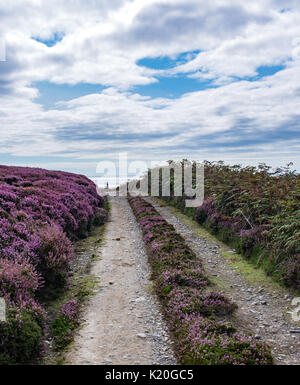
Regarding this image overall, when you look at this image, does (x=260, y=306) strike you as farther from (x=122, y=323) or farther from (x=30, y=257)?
(x=30, y=257)

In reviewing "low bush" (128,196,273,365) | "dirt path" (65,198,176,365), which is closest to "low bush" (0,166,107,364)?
"dirt path" (65,198,176,365)

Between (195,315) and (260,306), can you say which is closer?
(195,315)

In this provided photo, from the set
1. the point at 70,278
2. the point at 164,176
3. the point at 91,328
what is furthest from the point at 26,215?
the point at 164,176

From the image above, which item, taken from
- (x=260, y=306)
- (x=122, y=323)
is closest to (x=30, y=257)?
(x=122, y=323)

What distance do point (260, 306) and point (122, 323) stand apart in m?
4.27

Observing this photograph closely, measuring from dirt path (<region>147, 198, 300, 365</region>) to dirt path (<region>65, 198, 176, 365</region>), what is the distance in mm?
2375

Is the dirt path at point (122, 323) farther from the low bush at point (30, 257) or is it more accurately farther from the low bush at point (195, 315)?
the low bush at point (30, 257)

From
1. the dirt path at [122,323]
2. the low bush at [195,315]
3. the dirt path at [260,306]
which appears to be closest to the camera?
the low bush at [195,315]

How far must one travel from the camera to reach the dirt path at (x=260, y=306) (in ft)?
24.5

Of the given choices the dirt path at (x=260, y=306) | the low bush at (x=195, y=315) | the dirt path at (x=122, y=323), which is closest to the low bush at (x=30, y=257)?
the dirt path at (x=122, y=323)

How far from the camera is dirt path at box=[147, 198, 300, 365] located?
7.47 meters

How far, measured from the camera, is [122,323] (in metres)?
8.34

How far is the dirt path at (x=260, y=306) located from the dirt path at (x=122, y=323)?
237cm

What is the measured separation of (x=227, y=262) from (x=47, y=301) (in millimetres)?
7580
